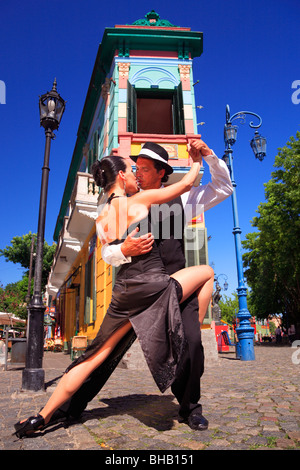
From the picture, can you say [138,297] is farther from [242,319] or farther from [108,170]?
[242,319]

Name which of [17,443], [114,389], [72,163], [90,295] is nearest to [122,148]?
[90,295]

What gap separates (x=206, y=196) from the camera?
2.76 meters

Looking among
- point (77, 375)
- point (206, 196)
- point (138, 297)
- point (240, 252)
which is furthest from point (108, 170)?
point (240, 252)

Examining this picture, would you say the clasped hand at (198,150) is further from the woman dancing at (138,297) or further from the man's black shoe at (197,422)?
the man's black shoe at (197,422)

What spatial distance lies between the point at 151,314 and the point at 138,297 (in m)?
0.14

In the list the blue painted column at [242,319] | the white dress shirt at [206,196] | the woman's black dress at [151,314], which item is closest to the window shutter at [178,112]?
the blue painted column at [242,319]

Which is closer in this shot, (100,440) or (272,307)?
(100,440)

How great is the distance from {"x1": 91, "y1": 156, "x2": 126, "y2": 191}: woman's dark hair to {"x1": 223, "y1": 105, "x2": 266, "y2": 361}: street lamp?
765 centimetres

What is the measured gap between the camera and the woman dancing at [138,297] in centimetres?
209

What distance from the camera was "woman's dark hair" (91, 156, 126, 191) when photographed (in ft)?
8.19

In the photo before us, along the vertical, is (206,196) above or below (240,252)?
below

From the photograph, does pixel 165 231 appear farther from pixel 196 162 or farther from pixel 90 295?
pixel 90 295

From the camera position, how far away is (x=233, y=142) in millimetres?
10852
